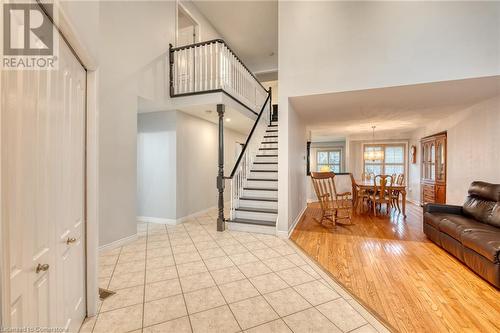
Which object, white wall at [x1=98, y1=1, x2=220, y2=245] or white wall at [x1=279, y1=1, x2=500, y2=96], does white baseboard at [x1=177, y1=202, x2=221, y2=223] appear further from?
white wall at [x1=279, y1=1, x2=500, y2=96]

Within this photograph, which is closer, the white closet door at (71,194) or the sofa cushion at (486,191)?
the white closet door at (71,194)

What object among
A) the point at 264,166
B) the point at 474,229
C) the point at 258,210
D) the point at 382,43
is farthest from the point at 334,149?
the point at 474,229

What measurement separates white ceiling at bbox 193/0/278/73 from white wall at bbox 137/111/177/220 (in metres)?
3.26

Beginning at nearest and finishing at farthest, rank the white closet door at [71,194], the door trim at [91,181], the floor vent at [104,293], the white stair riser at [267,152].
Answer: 1. the white closet door at [71,194]
2. the door trim at [91,181]
3. the floor vent at [104,293]
4. the white stair riser at [267,152]

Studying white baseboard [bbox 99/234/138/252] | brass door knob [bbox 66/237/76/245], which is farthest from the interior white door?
white baseboard [bbox 99/234/138/252]

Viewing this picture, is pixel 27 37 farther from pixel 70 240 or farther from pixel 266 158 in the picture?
pixel 266 158

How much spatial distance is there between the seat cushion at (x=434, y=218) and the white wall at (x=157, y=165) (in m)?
4.69

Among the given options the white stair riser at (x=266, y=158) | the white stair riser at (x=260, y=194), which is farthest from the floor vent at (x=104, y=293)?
the white stair riser at (x=266, y=158)

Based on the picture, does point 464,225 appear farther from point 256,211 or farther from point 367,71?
point 256,211

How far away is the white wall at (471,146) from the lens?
378 centimetres

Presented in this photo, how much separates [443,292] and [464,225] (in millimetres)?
1256

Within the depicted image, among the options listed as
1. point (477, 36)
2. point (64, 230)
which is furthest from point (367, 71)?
point (64, 230)

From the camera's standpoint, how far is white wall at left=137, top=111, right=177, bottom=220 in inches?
187

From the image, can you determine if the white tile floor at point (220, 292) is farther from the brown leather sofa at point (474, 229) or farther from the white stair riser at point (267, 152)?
the white stair riser at point (267, 152)
